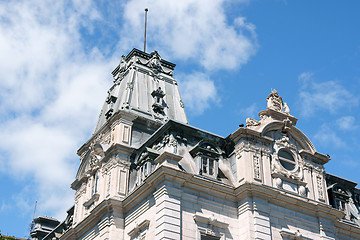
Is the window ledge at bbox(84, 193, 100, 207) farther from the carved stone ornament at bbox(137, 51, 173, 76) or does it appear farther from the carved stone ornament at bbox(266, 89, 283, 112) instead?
the carved stone ornament at bbox(137, 51, 173, 76)

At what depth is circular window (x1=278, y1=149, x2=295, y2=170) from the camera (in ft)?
156

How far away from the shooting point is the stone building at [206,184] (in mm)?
41969

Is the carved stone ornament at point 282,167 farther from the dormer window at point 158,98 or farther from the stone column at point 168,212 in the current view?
the dormer window at point 158,98

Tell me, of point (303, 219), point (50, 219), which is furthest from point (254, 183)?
point (50, 219)

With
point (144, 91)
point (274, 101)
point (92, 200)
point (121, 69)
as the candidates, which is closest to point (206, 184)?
point (92, 200)

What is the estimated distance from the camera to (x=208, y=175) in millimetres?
44656

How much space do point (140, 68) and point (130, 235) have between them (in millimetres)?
21744

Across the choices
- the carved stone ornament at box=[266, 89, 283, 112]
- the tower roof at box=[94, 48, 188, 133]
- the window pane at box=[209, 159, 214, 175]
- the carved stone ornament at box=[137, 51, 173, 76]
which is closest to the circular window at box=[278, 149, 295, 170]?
the carved stone ornament at box=[266, 89, 283, 112]

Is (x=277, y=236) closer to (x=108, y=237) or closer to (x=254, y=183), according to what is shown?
(x=254, y=183)

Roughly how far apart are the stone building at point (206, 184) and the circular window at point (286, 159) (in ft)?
0.28

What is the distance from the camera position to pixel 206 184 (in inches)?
1695

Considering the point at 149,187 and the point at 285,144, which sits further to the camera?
the point at 285,144

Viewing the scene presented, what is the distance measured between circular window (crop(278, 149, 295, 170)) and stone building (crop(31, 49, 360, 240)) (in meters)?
0.09

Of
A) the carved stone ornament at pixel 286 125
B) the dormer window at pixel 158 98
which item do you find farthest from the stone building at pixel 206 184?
the dormer window at pixel 158 98
